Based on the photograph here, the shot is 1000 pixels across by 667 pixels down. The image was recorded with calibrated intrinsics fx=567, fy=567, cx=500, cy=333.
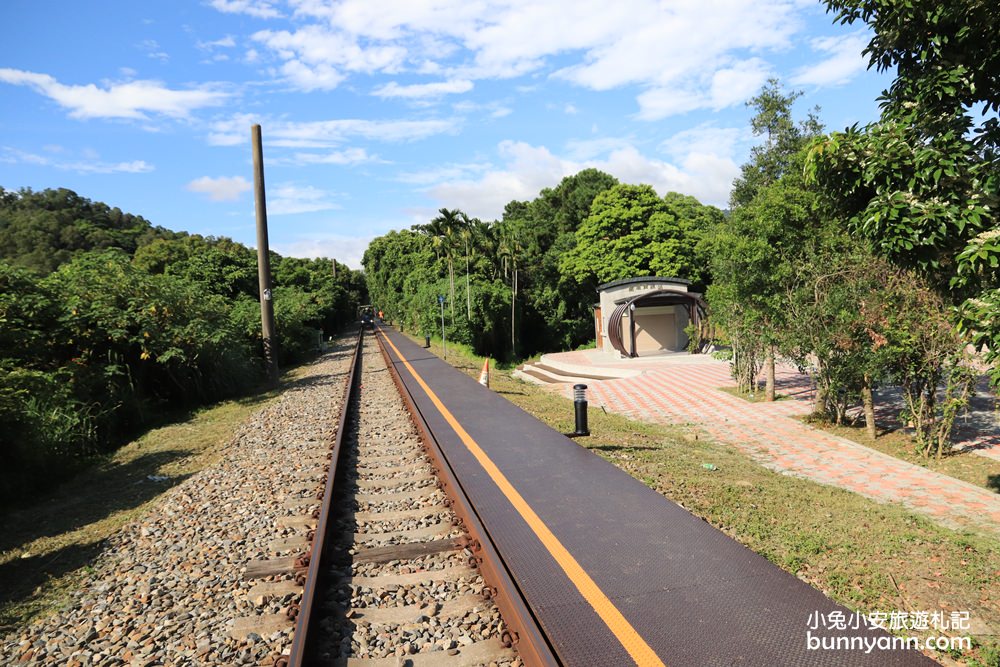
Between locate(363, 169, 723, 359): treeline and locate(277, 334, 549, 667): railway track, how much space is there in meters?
29.6

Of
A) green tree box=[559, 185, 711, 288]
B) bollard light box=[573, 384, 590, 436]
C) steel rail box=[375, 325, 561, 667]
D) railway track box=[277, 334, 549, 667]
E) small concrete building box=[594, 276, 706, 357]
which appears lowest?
railway track box=[277, 334, 549, 667]

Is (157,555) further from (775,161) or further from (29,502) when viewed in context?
(775,161)

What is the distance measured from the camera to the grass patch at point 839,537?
4.21 metres

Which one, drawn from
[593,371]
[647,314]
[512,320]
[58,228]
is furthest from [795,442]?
[58,228]

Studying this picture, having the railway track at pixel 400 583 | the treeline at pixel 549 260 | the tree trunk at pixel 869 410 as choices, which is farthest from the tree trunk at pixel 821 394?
the treeline at pixel 549 260

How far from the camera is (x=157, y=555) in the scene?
5.40m

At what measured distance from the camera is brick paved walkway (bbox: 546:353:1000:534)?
23.5 ft

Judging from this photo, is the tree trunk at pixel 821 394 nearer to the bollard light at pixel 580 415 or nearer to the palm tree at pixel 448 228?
the bollard light at pixel 580 415

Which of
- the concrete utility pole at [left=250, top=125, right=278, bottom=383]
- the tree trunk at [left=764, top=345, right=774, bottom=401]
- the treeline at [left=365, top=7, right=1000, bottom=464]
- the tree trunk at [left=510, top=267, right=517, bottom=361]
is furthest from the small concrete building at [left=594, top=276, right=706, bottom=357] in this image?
the concrete utility pole at [left=250, top=125, right=278, bottom=383]

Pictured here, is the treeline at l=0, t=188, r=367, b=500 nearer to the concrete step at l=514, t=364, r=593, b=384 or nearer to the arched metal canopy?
the concrete step at l=514, t=364, r=593, b=384

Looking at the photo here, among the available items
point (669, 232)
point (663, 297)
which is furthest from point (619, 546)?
point (669, 232)

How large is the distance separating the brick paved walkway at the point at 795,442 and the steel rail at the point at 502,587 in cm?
525

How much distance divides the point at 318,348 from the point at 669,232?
86.7 ft

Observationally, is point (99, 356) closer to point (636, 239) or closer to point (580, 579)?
point (580, 579)
